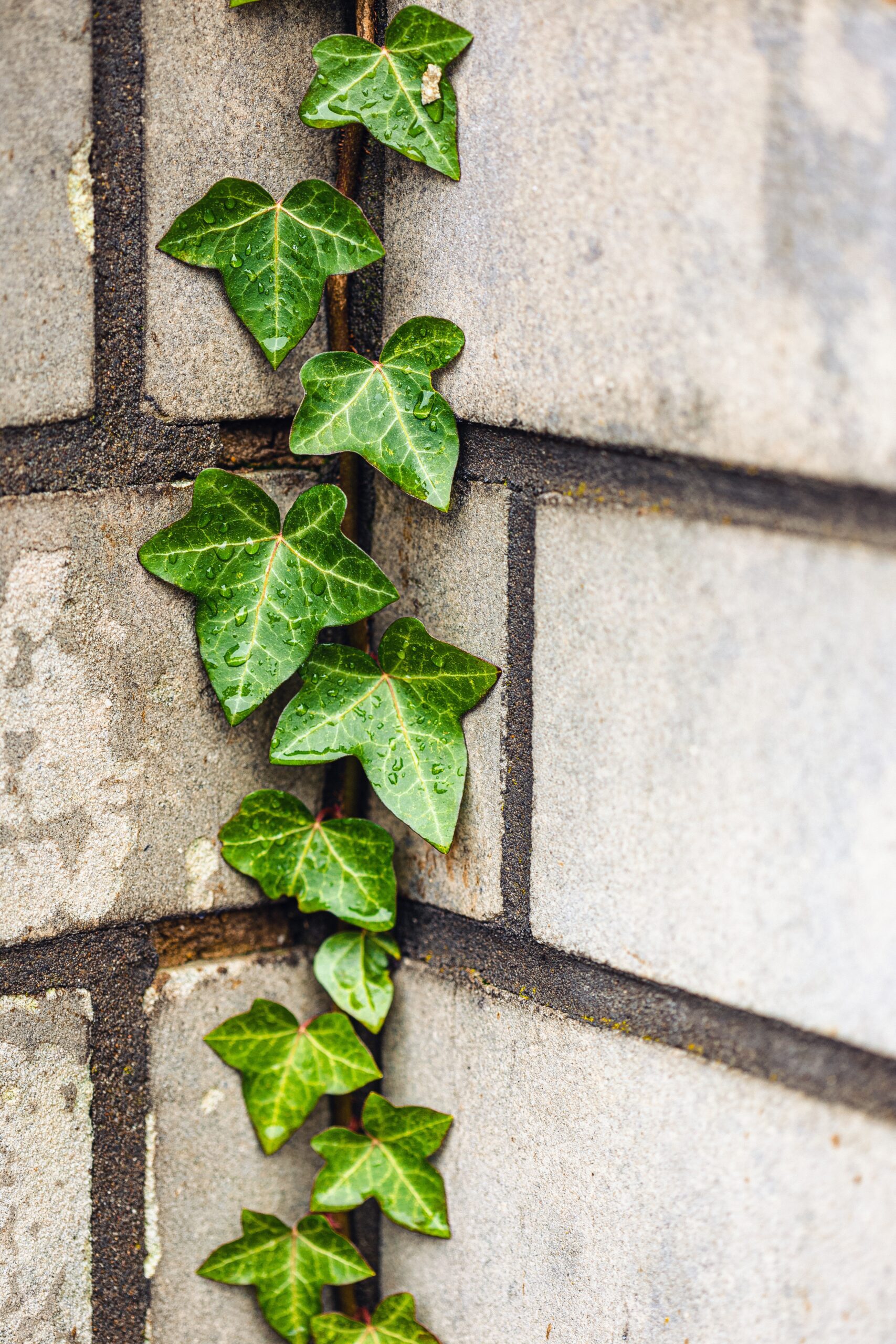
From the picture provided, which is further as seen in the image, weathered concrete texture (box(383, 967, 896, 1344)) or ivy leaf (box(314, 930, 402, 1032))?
ivy leaf (box(314, 930, 402, 1032))

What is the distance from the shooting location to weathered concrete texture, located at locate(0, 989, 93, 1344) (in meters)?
0.57

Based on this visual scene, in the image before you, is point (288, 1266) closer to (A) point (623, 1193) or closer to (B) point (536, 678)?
(A) point (623, 1193)

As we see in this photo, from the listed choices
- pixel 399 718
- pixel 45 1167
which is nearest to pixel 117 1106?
pixel 45 1167

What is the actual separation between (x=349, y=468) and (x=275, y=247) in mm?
123

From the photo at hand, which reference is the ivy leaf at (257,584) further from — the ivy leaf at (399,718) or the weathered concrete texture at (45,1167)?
the weathered concrete texture at (45,1167)

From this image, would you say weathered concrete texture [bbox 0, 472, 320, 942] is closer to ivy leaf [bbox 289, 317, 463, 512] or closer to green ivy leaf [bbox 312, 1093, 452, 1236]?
ivy leaf [bbox 289, 317, 463, 512]

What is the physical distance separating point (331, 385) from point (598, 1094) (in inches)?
15.3

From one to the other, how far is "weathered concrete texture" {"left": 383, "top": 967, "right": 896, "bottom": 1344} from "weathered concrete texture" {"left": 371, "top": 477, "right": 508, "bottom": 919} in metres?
0.06

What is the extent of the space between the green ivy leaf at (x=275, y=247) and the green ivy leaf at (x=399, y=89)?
37 mm

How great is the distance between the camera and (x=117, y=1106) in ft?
1.96

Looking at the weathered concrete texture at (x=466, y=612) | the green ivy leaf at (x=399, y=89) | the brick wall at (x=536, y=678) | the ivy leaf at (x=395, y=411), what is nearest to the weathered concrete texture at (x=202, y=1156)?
the brick wall at (x=536, y=678)

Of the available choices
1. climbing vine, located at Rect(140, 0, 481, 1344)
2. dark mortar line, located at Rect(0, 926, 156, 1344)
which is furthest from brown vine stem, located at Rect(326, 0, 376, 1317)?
dark mortar line, located at Rect(0, 926, 156, 1344)

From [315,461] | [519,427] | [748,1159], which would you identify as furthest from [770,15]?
[748,1159]

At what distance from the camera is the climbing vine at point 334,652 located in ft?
1.83
